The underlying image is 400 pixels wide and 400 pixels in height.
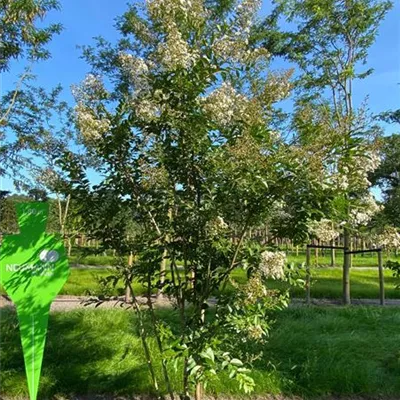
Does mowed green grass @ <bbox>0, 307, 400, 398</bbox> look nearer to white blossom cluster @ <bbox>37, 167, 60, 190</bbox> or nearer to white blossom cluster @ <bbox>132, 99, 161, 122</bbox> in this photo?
white blossom cluster @ <bbox>37, 167, 60, 190</bbox>

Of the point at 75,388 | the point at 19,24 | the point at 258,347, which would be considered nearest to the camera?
the point at 75,388

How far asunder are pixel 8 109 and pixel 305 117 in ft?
28.0

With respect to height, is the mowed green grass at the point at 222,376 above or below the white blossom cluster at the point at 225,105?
below

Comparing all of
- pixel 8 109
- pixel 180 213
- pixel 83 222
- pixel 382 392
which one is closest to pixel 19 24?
pixel 8 109

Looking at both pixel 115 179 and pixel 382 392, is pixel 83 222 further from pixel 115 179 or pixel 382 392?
pixel 382 392

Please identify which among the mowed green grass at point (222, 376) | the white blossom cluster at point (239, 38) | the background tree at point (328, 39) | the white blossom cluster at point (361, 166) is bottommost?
the mowed green grass at point (222, 376)

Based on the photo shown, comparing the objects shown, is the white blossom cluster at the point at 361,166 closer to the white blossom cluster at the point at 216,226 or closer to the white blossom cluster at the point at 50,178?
the white blossom cluster at the point at 216,226

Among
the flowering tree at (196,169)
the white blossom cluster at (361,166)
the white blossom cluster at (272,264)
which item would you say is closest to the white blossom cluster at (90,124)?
the flowering tree at (196,169)

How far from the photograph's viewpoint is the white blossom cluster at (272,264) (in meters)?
2.50

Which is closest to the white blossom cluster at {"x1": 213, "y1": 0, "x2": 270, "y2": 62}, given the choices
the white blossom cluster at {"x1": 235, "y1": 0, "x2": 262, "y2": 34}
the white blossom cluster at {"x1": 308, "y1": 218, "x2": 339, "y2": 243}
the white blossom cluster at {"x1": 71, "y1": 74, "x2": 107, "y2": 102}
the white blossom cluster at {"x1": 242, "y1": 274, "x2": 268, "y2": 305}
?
the white blossom cluster at {"x1": 235, "y1": 0, "x2": 262, "y2": 34}

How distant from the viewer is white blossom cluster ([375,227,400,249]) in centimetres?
282

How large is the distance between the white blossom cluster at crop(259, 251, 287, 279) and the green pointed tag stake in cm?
160

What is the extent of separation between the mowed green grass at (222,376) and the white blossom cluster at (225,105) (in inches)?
74.7

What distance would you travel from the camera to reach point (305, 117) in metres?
2.65
